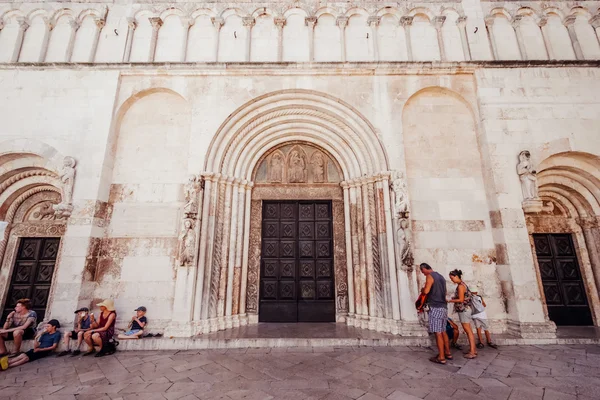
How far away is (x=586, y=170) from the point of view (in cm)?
652

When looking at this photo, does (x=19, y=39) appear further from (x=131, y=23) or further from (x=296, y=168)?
(x=296, y=168)

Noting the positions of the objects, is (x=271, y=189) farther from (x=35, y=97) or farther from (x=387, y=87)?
(x=35, y=97)

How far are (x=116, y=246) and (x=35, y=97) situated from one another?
4.26 m

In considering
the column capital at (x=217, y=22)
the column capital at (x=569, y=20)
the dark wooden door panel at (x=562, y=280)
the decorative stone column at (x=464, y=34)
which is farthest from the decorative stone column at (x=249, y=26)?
the dark wooden door panel at (x=562, y=280)

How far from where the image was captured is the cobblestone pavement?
3246 mm

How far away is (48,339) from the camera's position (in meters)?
4.82

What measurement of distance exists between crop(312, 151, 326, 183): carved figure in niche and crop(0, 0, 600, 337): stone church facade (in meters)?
0.04

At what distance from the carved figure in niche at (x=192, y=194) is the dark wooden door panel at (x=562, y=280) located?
27.7 feet

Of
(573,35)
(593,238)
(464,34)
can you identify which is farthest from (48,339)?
(573,35)

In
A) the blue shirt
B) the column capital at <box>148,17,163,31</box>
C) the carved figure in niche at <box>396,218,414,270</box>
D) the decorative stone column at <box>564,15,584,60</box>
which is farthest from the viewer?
the column capital at <box>148,17,163,31</box>

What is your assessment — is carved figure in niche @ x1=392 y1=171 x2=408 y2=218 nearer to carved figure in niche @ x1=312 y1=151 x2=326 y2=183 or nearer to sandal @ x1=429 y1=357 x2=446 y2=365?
carved figure in niche @ x1=312 y1=151 x2=326 y2=183

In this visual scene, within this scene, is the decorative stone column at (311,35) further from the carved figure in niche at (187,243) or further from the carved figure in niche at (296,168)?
the carved figure in niche at (187,243)

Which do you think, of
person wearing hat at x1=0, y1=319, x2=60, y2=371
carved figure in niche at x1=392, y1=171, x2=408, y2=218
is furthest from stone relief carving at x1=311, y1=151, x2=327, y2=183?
person wearing hat at x1=0, y1=319, x2=60, y2=371

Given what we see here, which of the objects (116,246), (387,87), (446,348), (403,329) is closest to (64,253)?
(116,246)
